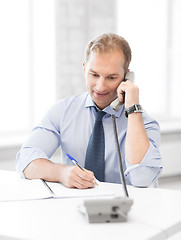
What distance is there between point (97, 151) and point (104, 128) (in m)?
0.11

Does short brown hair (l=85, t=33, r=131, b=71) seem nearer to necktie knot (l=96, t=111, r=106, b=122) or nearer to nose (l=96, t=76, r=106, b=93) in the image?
nose (l=96, t=76, r=106, b=93)

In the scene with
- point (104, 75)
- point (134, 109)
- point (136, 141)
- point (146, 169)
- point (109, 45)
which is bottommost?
point (146, 169)

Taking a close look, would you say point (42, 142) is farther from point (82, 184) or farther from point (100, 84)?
point (82, 184)

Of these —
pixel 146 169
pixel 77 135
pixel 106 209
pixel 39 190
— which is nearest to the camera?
pixel 106 209

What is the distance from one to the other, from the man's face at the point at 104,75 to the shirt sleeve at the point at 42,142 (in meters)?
0.23

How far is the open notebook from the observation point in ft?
4.17

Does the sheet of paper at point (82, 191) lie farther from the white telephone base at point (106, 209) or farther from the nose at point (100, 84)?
the nose at point (100, 84)

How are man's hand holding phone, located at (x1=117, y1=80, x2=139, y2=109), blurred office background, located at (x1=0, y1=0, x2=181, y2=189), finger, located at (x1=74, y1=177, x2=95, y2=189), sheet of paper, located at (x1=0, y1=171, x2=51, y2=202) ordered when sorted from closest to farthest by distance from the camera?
sheet of paper, located at (x1=0, y1=171, x2=51, y2=202), finger, located at (x1=74, y1=177, x2=95, y2=189), man's hand holding phone, located at (x1=117, y1=80, x2=139, y2=109), blurred office background, located at (x1=0, y1=0, x2=181, y2=189)

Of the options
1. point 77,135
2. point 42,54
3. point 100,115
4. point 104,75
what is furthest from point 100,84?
point 42,54

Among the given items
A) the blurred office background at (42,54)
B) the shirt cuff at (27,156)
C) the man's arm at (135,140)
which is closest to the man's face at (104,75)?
the man's arm at (135,140)

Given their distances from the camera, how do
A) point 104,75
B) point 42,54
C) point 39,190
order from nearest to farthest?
1. point 39,190
2. point 104,75
3. point 42,54

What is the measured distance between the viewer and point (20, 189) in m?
1.37

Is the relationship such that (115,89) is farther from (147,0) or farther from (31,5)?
(147,0)

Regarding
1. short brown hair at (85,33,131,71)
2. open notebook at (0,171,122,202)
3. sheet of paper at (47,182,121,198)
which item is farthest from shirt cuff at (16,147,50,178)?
short brown hair at (85,33,131,71)
